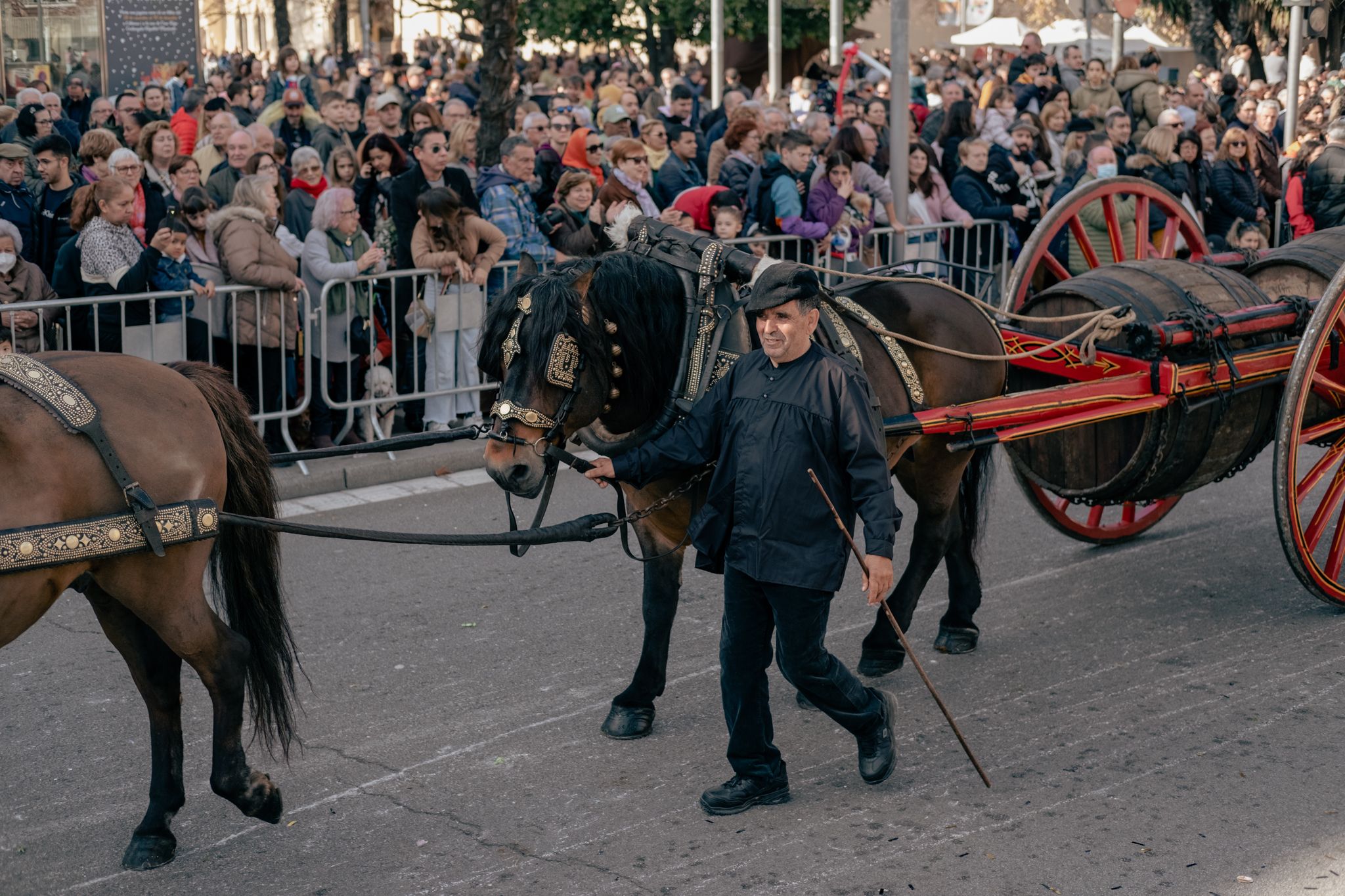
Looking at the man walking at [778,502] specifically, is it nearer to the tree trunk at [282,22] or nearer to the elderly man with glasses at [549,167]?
the elderly man with glasses at [549,167]

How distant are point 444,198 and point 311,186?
1557 millimetres

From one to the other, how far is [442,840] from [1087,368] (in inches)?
124

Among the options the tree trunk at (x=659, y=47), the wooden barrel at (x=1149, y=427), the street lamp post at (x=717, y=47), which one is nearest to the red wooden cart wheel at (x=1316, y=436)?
the wooden barrel at (x=1149, y=427)

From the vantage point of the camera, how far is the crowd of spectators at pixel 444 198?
27.8 feet

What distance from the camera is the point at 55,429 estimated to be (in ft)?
13.1

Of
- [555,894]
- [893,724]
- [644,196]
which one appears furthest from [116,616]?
[644,196]

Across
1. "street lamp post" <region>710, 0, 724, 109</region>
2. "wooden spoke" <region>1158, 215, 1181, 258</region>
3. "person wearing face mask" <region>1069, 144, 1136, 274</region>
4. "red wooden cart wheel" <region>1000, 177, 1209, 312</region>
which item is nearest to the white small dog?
"red wooden cart wheel" <region>1000, 177, 1209, 312</region>

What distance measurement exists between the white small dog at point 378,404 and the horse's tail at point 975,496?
159 inches

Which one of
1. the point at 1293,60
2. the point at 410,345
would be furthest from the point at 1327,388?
the point at 1293,60

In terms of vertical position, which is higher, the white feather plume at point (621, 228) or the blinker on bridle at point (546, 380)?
the white feather plume at point (621, 228)

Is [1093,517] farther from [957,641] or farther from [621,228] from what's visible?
[621,228]

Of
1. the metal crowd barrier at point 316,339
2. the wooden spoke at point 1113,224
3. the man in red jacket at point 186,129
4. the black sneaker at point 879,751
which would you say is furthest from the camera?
the man in red jacket at point 186,129

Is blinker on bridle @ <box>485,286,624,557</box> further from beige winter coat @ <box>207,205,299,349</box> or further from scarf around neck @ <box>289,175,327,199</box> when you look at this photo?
scarf around neck @ <box>289,175,327,199</box>

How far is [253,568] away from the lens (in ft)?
15.3
